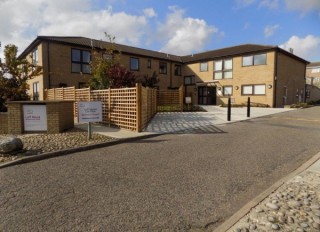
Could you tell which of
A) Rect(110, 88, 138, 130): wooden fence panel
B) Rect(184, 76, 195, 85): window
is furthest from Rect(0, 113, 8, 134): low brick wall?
Rect(184, 76, 195, 85): window

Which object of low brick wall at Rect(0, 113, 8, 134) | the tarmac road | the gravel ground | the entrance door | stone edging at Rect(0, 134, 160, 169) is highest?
the entrance door

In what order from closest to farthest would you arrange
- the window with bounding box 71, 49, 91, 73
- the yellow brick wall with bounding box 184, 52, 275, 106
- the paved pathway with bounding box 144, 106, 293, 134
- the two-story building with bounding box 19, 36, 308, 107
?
the paved pathway with bounding box 144, 106, 293, 134
the two-story building with bounding box 19, 36, 308, 107
the window with bounding box 71, 49, 91, 73
the yellow brick wall with bounding box 184, 52, 275, 106

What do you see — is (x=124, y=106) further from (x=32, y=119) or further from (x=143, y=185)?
(x=143, y=185)

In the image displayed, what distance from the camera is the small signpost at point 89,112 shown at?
842 cm

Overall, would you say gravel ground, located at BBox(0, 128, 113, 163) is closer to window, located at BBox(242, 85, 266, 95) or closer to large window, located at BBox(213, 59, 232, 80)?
window, located at BBox(242, 85, 266, 95)

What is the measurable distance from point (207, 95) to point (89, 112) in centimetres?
2320

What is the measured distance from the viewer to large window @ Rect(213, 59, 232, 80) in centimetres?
2770

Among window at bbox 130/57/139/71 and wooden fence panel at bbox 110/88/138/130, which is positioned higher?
window at bbox 130/57/139/71

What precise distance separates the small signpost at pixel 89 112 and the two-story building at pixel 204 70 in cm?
1167

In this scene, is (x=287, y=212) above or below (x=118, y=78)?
below

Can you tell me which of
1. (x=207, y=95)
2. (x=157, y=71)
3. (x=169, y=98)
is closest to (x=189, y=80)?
(x=207, y=95)

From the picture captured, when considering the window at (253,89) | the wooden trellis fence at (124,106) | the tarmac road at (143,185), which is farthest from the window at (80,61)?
the window at (253,89)

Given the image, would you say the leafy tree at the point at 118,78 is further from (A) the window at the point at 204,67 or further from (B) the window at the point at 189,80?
(B) the window at the point at 189,80

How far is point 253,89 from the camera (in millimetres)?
25625
